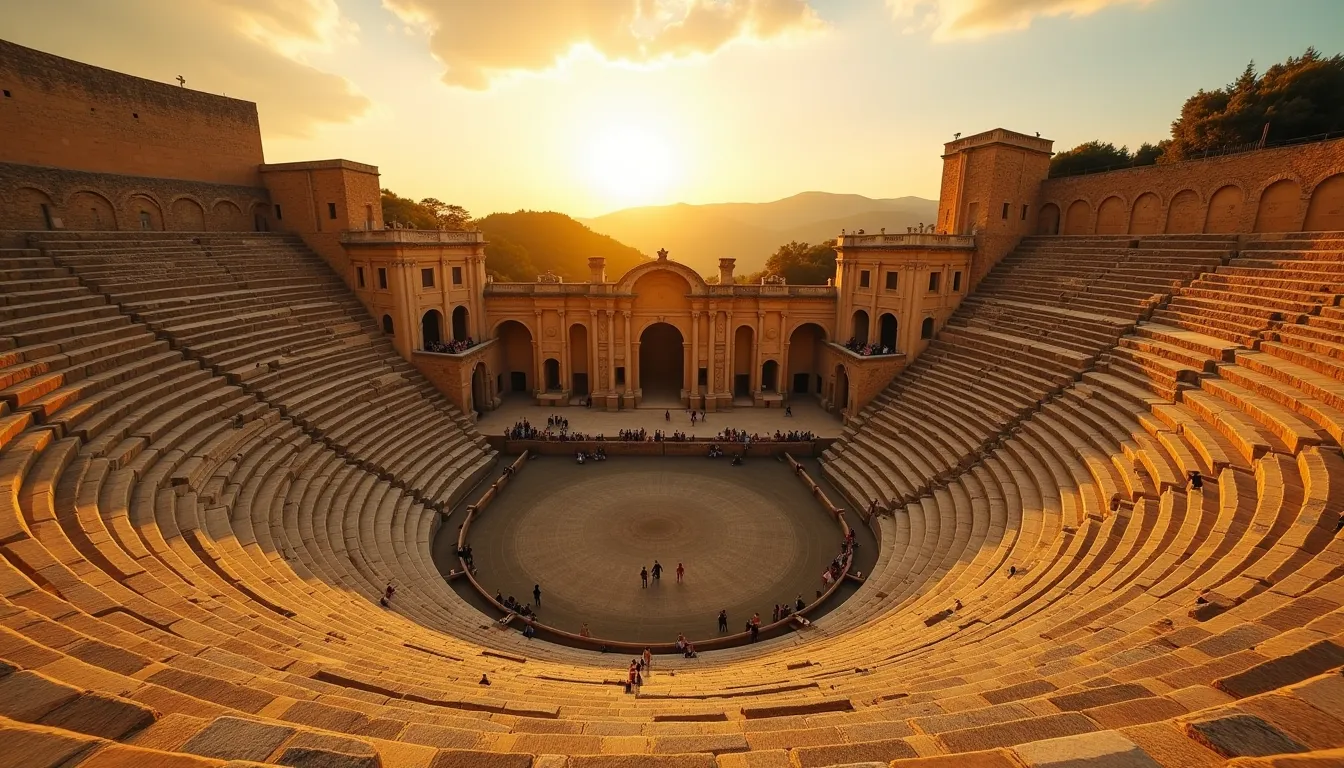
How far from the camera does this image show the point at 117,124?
26281mm

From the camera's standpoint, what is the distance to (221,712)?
4840mm

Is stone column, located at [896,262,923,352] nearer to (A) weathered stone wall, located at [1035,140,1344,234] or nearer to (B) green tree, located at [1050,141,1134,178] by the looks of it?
(A) weathered stone wall, located at [1035,140,1344,234]

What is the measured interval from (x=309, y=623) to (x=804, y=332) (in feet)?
97.0

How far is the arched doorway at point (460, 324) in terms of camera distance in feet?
106

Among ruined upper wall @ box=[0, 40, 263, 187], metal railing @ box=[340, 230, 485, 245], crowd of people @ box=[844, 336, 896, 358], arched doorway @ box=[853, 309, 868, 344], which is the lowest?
crowd of people @ box=[844, 336, 896, 358]

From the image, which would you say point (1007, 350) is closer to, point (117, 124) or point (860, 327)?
point (860, 327)

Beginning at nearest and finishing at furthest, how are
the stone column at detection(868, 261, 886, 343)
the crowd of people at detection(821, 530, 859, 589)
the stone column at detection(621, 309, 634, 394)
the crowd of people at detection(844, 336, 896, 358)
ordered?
the crowd of people at detection(821, 530, 859, 589), the crowd of people at detection(844, 336, 896, 358), the stone column at detection(868, 261, 886, 343), the stone column at detection(621, 309, 634, 394)

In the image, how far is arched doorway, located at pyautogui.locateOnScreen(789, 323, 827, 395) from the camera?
3459 cm

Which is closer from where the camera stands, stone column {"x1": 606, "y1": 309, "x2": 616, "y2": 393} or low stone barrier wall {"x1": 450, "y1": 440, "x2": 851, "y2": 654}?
low stone barrier wall {"x1": 450, "y1": 440, "x2": 851, "y2": 654}

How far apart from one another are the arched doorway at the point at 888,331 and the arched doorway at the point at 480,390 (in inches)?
847

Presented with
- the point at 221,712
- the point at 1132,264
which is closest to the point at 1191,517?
the point at 221,712

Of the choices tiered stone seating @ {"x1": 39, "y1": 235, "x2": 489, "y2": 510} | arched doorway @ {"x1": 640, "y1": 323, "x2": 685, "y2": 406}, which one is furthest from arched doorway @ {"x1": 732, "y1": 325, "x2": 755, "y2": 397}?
tiered stone seating @ {"x1": 39, "y1": 235, "x2": 489, "y2": 510}

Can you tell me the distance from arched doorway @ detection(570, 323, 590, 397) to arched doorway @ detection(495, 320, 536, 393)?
241 cm

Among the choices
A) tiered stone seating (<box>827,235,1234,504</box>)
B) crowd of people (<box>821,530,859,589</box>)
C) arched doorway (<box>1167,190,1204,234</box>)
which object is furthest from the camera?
arched doorway (<box>1167,190,1204,234</box>)
